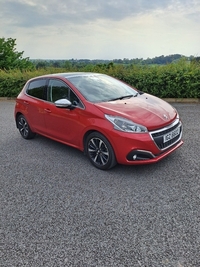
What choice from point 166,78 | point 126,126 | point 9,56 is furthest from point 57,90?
point 9,56

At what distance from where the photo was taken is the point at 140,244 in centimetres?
205

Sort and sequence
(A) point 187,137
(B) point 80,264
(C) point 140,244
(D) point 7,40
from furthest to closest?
(D) point 7,40, (A) point 187,137, (C) point 140,244, (B) point 80,264

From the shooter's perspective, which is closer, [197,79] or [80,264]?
[80,264]

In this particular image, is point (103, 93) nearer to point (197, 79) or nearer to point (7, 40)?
point (197, 79)

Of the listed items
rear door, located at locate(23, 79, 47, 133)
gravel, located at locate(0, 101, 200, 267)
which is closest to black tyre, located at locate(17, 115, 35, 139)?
rear door, located at locate(23, 79, 47, 133)

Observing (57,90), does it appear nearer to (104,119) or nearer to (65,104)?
(65,104)

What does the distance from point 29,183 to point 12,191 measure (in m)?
0.27

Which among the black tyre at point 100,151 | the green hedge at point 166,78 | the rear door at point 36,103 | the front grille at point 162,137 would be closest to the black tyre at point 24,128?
the rear door at point 36,103

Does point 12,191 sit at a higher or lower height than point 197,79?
lower

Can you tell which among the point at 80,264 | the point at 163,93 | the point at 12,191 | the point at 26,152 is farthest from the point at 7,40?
the point at 80,264

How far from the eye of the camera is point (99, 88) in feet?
13.3

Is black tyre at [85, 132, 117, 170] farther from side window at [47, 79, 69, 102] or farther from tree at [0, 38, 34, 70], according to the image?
tree at [0, 38, 34, 70]

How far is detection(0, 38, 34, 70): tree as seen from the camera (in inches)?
804

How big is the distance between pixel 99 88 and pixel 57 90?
809mm
